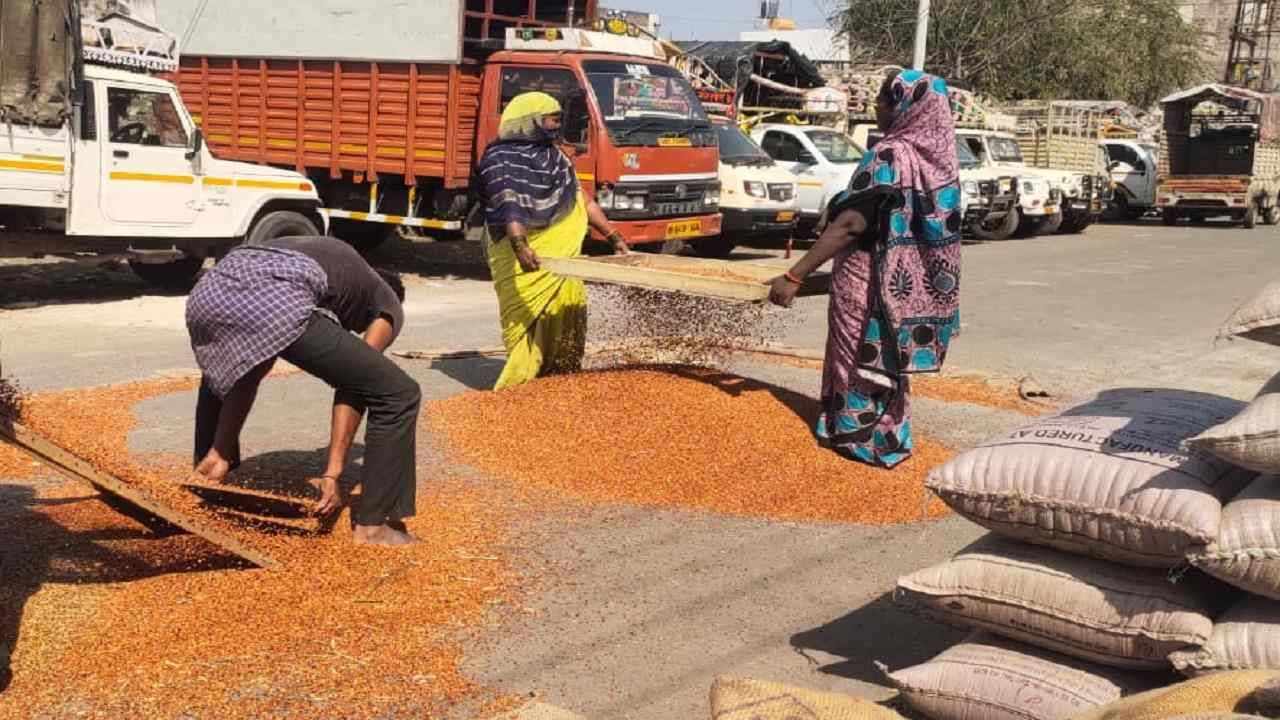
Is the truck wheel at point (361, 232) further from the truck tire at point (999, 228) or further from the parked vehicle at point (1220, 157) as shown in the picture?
the parked vehicle at point (1220, 157)

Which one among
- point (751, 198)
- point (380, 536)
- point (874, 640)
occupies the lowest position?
point (874, 640)

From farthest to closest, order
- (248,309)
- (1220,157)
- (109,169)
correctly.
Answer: (1220,157) < (109,169) < (248,309)

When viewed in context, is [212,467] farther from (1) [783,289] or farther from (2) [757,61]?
(2) [757,61]

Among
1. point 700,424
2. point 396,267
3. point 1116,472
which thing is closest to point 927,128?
Answer: point 700,424

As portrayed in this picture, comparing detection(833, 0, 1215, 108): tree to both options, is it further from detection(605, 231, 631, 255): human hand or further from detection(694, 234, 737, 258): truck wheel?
detection(605, 231, 631, 255): human hand

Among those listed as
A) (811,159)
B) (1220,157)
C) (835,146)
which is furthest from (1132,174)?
(811,159)

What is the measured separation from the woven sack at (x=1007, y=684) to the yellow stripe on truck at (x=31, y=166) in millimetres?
9223

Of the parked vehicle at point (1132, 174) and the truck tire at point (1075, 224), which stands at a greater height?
the parked vehicle at point (1132, 174)

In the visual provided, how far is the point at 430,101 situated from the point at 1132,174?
2137 cm

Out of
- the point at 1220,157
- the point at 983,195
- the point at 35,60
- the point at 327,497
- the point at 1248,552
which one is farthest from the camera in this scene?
the point at 1220,157

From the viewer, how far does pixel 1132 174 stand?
3078 cm

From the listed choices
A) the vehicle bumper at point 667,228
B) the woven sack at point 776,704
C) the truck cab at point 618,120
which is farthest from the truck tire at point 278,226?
the woven sack at point 776,704

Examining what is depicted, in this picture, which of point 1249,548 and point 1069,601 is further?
point 1069,601

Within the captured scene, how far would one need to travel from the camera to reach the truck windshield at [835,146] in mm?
20312
